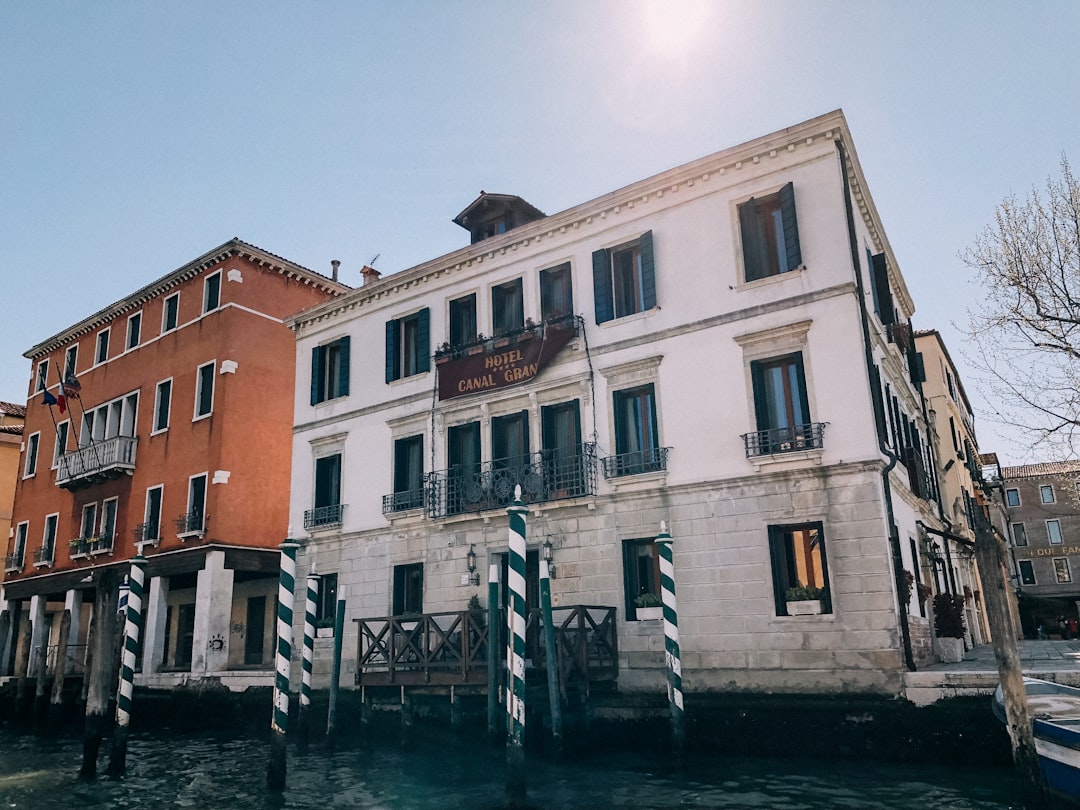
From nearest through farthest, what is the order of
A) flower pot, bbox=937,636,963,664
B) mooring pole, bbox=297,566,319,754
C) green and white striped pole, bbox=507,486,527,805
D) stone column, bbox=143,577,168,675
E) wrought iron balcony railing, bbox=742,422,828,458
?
1. green and white striped pole, bbox=507,486,527,805
2. wrought iron balcony railing, bbox=742,422,828,458
3. mooring pole, bbox=297,566,319,754
4. flower pot, bbox=937,636,963,664
5. stone column, bbox=143,577,168,675

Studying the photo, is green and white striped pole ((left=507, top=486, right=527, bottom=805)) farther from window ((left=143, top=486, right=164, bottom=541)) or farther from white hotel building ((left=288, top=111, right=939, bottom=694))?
window ((left=143, top=486, right=164, bottom=541))

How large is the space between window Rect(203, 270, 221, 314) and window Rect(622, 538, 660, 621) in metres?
16.1

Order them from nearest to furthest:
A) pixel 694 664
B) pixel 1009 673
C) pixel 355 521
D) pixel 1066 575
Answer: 1. pixel 1009 673
2. pixel 694 664
3. pixel 355 521
4. pixel 1066 575

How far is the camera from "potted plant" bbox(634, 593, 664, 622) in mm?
14625

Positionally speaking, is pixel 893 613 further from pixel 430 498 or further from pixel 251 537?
pixel 251 537

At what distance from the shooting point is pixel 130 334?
28547 millimetres

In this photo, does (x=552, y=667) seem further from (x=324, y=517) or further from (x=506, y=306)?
(x=324, y=517)

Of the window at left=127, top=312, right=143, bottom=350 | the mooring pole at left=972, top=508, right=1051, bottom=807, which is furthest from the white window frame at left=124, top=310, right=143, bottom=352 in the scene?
the mooring pole at left=972, top=508, right=1051, bottom=807

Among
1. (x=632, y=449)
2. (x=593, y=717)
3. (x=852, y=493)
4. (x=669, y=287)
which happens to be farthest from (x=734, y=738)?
(x=669, y=287)

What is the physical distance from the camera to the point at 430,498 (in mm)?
18203

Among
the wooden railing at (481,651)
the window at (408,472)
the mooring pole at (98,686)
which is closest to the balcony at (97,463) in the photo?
the window at (408,472)

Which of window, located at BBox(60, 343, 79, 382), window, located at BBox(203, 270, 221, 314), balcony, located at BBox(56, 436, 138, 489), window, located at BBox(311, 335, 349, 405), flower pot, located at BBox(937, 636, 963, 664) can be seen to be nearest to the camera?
flower pot, located at BBox(937, 636, 963, 664)

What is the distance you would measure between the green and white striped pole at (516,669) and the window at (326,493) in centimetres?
1134

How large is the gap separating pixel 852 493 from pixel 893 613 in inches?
74.9
